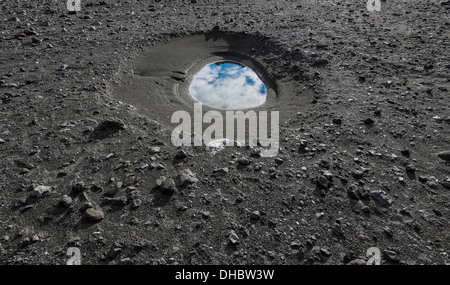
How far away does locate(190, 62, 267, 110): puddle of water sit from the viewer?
694cm

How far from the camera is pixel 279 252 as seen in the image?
3.81m

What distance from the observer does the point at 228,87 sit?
7.44 metres

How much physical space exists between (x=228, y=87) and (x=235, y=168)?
10.0 ft

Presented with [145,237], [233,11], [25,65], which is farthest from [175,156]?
[233,11]

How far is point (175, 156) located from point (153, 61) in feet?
13.1

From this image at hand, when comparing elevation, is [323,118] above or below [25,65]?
below

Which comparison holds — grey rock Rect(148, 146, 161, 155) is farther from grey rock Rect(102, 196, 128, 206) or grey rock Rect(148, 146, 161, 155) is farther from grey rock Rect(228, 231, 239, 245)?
grey rock Rect(228, 231, 239, 245)

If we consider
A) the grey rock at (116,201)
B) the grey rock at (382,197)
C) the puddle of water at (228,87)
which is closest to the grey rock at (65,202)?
the grey rock at (116,201)

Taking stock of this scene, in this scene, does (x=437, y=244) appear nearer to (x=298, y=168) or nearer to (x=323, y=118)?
(x=298, y=168)

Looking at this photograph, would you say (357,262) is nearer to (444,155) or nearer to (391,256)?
(391,256)

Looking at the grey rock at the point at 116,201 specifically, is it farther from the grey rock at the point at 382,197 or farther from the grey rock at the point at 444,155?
the grey rock at the point at 444,155

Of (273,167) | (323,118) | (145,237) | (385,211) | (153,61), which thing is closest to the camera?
(145,237)
